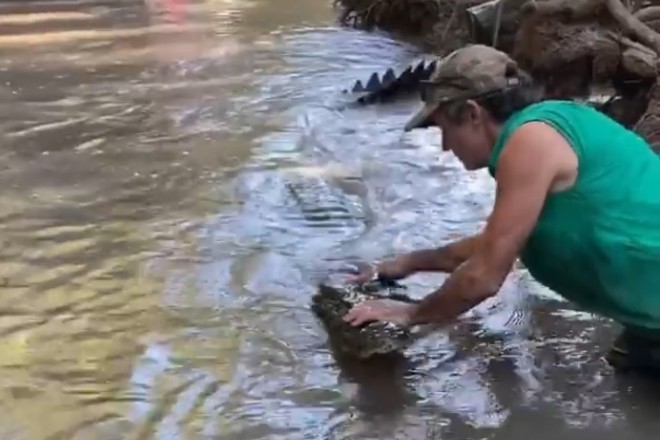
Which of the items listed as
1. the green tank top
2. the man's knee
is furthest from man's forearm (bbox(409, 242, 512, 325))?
the man's knee

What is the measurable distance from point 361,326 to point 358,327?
0.06 feet

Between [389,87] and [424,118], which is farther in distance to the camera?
[389,87]

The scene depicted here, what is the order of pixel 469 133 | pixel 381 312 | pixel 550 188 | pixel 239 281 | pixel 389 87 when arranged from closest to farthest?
pixel 550 188 < pixel 469 133 < pixel 381 312 < pixel 239 281 < pixel 389 87

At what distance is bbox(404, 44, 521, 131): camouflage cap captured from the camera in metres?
3.18

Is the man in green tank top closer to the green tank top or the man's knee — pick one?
the green tank top

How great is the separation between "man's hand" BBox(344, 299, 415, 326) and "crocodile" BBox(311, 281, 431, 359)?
9 centimetres

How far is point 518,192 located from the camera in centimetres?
300

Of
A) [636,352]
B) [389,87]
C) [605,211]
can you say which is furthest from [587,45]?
[605,211]

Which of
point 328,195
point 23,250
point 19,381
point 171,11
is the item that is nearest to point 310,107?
point 328,195

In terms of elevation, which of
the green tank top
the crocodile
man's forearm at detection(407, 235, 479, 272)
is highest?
the green tank top

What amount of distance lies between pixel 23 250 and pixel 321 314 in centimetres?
158

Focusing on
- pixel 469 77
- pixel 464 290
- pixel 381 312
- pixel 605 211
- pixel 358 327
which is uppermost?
pixel 469 77

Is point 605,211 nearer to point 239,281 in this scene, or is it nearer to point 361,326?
point 361,326

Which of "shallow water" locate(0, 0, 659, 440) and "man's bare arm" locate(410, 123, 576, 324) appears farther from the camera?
"shallow water" locate(0, 0, 659, 440)
